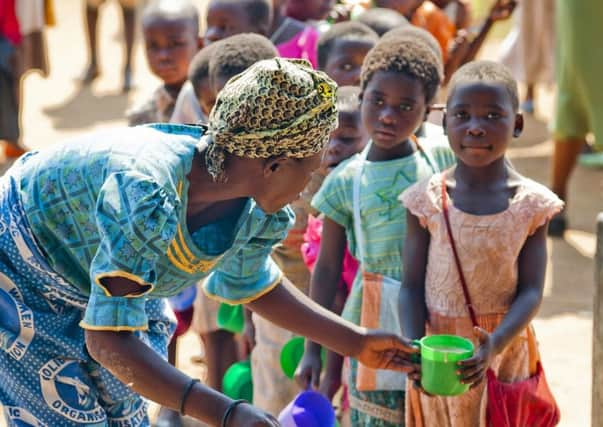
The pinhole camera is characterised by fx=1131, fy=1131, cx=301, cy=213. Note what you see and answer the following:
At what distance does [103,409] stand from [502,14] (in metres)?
3.75

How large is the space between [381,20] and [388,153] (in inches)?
57.9

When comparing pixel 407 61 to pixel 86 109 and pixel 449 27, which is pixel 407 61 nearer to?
pixel 449 27

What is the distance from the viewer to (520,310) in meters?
3.27

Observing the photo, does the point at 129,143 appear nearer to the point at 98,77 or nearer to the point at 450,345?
the point at 450,345

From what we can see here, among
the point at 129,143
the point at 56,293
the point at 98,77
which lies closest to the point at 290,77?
the point at 129,143

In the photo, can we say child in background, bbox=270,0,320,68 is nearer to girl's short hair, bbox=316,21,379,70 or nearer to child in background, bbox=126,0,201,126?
girl's short hair, bbox=316,21,379,70

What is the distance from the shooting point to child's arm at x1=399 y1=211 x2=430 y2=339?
339cm

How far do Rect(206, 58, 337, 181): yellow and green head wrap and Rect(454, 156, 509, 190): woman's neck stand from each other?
33.1 inches

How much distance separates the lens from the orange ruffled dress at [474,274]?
3318 mm

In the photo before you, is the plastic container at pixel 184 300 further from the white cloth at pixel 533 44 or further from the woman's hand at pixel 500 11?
the white cloth at pixel 533 44

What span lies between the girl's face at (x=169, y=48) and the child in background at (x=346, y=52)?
0.96 meters

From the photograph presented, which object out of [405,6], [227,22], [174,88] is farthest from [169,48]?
[405,6]

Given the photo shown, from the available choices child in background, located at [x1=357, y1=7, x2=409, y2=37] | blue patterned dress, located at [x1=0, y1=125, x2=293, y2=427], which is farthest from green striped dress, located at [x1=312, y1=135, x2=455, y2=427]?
child in background, located at [x1=357, y1=7, x2=409, y2=37]

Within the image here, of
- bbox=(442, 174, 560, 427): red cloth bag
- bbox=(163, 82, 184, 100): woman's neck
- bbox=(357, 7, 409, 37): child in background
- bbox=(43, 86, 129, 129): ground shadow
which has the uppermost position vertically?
bbox=(357, 7, 409, 37): child in background
